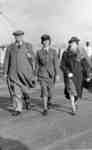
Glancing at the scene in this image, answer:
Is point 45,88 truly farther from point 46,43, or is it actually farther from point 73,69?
point 46,43

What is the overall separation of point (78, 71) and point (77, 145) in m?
2.35

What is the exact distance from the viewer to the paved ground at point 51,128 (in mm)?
5146

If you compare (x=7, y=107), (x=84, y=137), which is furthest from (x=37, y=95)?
(x=84, y=137)

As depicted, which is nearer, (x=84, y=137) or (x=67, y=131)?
(x=84, y=137)

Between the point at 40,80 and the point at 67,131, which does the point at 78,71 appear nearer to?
the point at 40,80

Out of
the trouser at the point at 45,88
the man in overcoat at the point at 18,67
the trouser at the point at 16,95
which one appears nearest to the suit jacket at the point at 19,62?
the man in overcoat at the point at 18,67

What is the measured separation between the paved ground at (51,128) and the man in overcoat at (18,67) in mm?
499

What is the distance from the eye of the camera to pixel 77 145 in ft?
16.7

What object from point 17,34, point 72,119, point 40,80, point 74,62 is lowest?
point 72,119

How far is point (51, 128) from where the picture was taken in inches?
238

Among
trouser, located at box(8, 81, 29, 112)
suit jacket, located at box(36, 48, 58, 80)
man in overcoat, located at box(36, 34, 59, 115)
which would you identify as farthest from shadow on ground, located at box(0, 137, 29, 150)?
suit jacket, located at box(36, 48, 58, 80)

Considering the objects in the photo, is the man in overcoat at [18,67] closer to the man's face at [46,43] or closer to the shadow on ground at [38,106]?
the man's face at [46,43]

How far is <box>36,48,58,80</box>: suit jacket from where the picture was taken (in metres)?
7.12

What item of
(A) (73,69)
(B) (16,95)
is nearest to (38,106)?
(B) (16,95)
